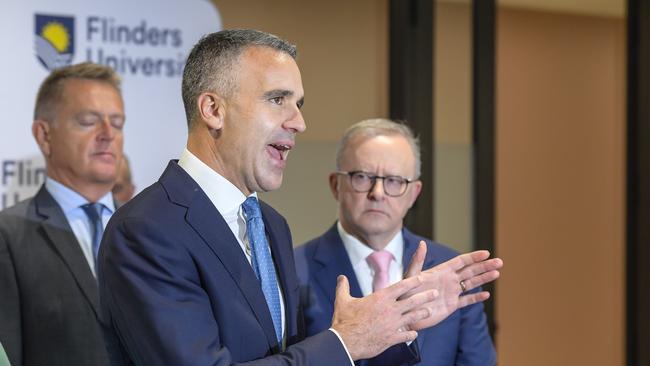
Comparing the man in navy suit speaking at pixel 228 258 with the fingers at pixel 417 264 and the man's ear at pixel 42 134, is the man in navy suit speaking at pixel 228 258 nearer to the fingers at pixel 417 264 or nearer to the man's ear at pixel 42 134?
the fingers at pixel 417 264

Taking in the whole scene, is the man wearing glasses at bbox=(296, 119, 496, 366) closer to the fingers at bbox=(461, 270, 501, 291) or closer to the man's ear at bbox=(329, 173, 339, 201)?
the man's ear at bbox=(329, 173, 339, 201)

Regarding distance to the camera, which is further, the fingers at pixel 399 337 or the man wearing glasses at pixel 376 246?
the man wearing glasses at pixel 376 246

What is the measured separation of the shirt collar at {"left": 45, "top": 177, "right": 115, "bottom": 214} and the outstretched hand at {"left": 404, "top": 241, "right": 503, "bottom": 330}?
1.28m

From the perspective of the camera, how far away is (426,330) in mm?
2402

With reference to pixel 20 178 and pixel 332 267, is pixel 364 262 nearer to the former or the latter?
pixel 332 267

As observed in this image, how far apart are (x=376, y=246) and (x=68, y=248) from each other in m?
0.96

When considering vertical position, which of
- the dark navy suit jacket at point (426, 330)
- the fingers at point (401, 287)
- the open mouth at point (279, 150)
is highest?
the open mouth at point (279, 150)

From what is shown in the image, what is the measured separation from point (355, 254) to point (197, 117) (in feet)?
3.15

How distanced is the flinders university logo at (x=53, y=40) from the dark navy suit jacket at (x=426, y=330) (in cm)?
121

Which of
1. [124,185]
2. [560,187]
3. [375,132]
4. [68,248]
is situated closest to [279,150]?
[375,132]

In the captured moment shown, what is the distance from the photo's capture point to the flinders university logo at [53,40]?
9.98ft

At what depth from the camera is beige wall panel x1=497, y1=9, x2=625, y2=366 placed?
497 centimetres

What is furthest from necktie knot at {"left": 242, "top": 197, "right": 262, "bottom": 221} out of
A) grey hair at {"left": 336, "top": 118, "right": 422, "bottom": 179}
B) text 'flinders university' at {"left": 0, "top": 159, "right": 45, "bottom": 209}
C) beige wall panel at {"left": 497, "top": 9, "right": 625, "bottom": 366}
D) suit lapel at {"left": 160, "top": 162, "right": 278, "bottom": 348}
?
beige wall panel at {"left": 497, "top": 9, "right": 625, "bottom": 366}

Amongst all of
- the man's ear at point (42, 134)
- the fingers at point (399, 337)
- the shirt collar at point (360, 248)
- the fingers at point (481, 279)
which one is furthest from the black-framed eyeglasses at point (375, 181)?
the man's ear at point (42, 134)
